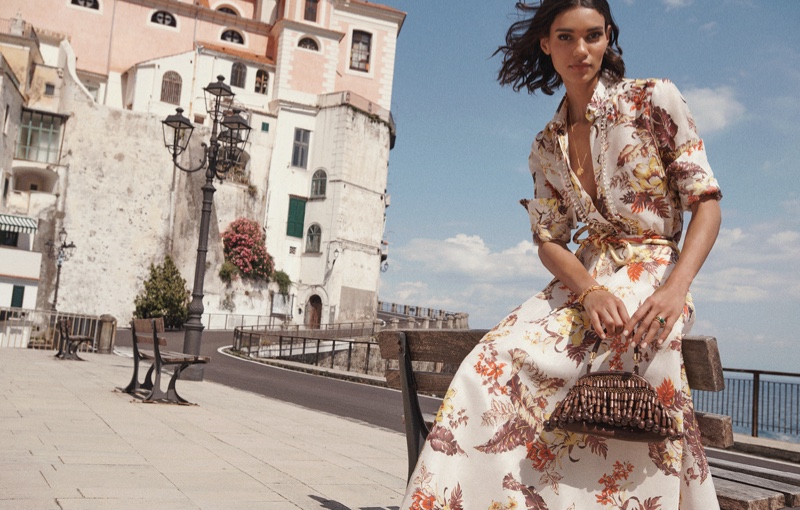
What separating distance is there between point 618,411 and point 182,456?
161 inches

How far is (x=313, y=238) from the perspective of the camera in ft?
150

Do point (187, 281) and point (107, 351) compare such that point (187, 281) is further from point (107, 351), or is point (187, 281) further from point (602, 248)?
point (602, 248)

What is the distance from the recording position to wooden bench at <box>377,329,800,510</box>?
212 centimetres

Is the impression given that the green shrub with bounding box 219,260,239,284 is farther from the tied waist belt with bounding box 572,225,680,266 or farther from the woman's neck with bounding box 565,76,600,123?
the tied waist belt with bounding box 572,225,680,266

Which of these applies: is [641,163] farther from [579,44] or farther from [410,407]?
[410,407]

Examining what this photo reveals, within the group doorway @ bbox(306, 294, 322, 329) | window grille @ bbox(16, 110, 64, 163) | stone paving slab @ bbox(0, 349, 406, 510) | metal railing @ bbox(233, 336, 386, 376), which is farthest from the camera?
doorway @ bbox(306, 294, 322, 329)

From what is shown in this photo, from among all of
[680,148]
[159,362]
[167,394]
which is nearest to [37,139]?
[159,362]

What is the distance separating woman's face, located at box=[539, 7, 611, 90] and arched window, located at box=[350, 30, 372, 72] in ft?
161

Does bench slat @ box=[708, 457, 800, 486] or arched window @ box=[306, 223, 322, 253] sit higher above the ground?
arched window @ box=[306, 223, 322, 253]

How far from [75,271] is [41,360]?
23.9 m

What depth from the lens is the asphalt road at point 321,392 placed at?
11172 mm

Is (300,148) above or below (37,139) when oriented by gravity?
above

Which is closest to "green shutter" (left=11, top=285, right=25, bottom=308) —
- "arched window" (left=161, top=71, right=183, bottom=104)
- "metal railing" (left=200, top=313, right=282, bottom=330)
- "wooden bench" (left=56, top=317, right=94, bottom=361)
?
"metal railing" (left=200, top=313, right=282, bottom=330)

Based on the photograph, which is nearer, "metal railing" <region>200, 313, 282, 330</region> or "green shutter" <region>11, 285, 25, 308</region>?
"green shutter" <region>11, 285, 25, 308</region>
